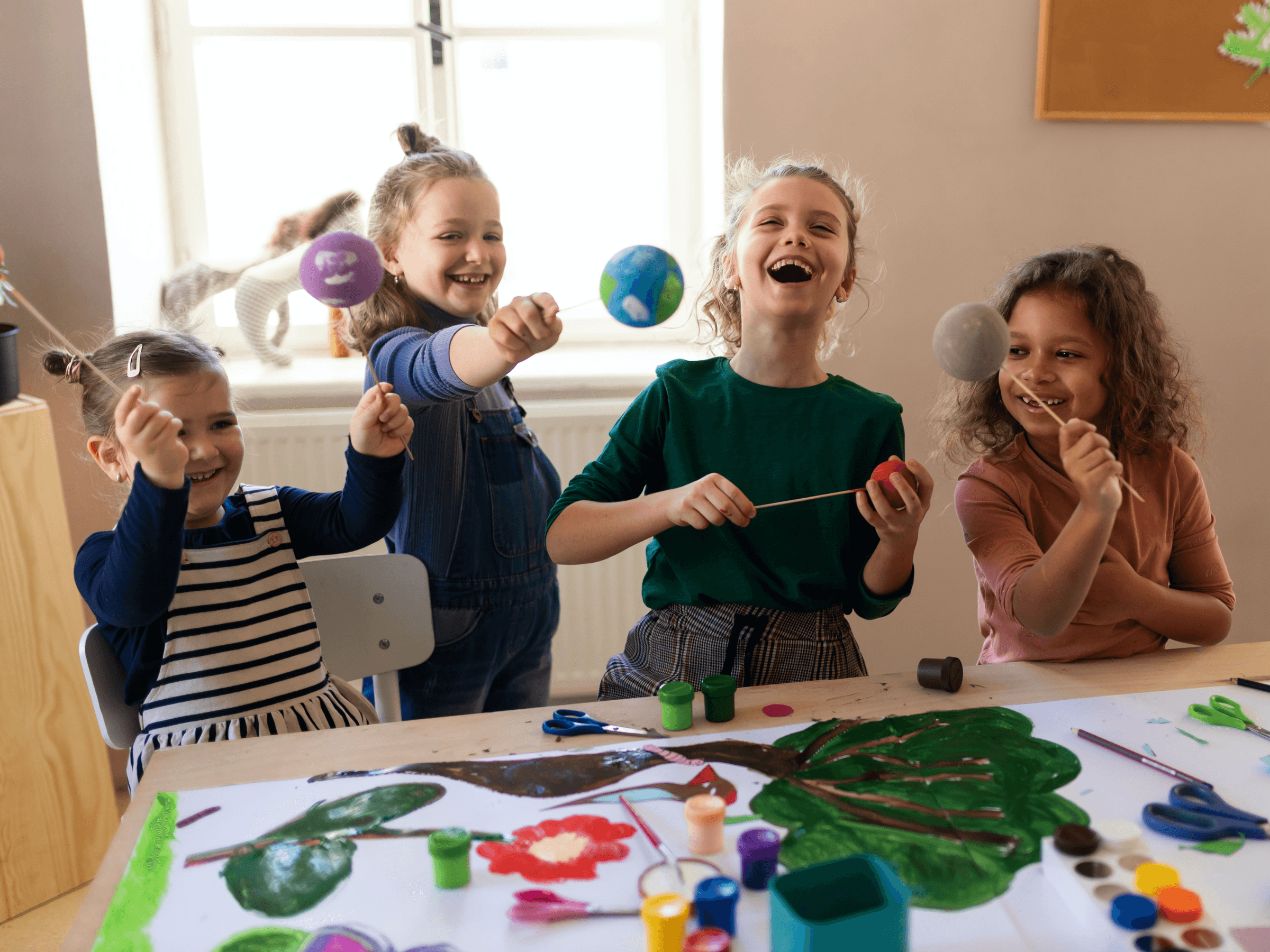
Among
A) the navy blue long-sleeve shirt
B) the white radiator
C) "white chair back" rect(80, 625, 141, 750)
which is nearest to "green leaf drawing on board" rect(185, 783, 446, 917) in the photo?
the navy blue long-sleeve shirt

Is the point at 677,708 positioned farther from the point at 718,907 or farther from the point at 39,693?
the point at 39,693

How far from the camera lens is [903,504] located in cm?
112

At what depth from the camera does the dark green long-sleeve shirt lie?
1235mm

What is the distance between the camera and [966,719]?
98 cm

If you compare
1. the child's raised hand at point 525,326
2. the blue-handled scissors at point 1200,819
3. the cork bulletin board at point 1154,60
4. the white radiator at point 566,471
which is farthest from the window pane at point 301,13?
the blue-handled scissors at point 1200,819

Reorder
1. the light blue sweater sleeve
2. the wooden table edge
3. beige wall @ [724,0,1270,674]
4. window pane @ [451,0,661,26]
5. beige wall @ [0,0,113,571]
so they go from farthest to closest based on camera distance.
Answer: window pane @ [451,0,661,26] < beige wall @ [724,0,1270,674] < beige wall @ [0,0,113,571] < the light blue sweater sleeve < the wooden table edge

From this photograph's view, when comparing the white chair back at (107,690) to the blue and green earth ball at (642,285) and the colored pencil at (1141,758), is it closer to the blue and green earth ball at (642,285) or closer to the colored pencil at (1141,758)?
the blue and green earth ball at (642,285)

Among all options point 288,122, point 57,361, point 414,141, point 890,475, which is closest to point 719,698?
point 890,475

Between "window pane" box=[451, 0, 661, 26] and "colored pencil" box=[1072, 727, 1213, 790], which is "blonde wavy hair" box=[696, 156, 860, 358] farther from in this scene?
"window pane" box=[451, 0, 661, 26]

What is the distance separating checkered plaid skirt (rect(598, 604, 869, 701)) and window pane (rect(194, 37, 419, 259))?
1.66m

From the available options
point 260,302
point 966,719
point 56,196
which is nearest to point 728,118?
point 260,302

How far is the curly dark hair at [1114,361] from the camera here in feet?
4.37

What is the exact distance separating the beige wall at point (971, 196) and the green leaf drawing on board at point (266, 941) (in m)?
1.87

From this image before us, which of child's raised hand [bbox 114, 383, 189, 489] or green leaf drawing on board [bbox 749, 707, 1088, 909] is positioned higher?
child's raised hand [bbox 114, 383, 189, 489]
